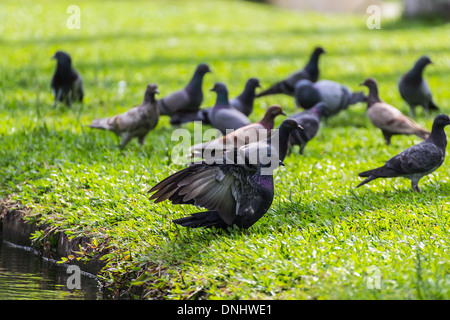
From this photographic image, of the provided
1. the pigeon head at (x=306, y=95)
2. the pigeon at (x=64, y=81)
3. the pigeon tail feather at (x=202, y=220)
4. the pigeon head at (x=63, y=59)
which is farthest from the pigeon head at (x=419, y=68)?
the pigeon tail feather at (x=202, y=220)

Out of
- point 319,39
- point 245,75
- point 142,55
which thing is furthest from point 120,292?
point 319,39

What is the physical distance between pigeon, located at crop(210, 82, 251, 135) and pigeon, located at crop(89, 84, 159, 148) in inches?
31.3

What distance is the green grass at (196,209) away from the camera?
4.48 metres

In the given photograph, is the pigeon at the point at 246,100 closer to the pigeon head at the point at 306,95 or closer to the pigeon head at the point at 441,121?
the pigeon head at the point at 306,95

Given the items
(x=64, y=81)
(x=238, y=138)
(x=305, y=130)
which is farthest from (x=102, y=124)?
(x=305, y=130)

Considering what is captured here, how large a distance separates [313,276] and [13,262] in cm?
279

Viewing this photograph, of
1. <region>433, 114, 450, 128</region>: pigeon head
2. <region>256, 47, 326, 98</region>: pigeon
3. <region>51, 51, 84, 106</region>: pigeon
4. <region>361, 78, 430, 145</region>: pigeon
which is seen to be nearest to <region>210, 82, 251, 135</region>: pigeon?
<region>361, 78, 430, 145</region>: pigeon

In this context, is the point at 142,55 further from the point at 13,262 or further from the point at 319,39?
the point at 13,262

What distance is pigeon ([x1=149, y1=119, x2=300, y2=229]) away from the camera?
16.3 feet

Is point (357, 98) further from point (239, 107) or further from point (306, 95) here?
point (239, 107)

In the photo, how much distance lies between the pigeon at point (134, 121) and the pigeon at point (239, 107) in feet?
3.12

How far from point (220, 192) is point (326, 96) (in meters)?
A: 4.85

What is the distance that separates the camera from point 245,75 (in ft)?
43.0

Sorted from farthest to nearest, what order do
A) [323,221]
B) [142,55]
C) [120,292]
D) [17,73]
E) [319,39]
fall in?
[319,39], [142,55], [17,73], [323,221], [120,292]
